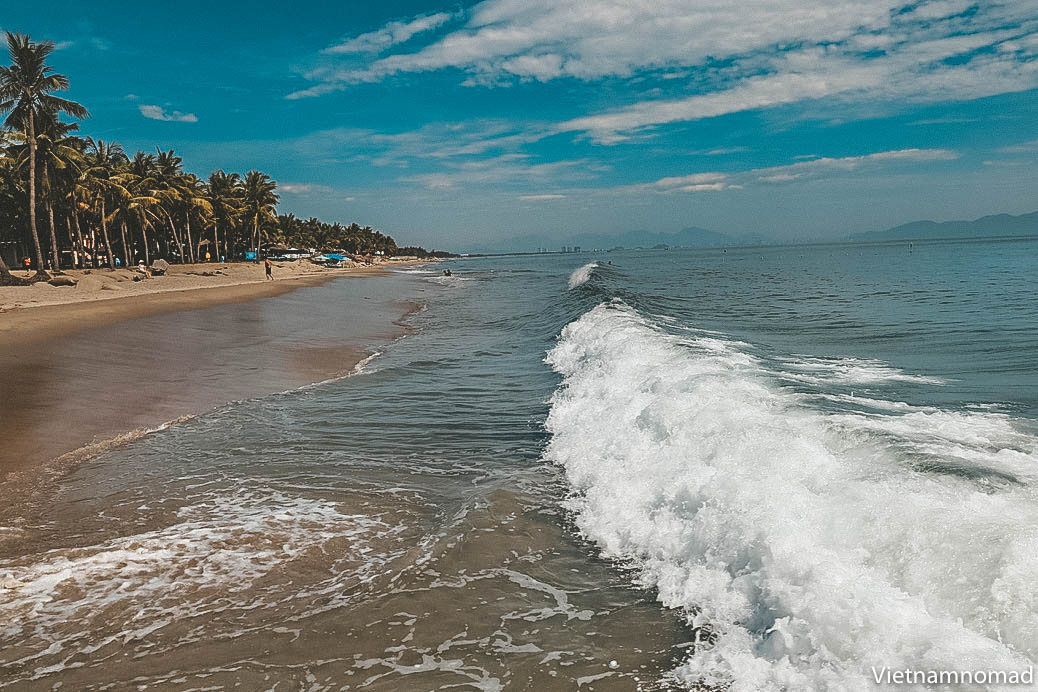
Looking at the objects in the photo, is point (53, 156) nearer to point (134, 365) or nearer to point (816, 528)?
point (134, 365)

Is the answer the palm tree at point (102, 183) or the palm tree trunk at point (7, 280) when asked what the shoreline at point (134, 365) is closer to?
the palm tree trunk at point (7, 280)

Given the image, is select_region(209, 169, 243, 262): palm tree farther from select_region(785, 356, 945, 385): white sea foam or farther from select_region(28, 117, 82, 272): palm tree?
select_region(785, 356, 945, 385): white sea foam

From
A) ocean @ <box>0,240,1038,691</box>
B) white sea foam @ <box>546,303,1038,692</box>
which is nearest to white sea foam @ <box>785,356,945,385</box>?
ocean @ <box>0,240,1038,691</box>

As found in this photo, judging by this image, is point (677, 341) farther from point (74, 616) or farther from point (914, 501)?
point (74, 616)

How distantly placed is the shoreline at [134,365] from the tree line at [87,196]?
44.3 feet

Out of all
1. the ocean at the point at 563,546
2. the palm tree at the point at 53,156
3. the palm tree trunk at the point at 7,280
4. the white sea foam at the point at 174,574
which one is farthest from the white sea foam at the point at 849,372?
the palm tree at the point at 53,156

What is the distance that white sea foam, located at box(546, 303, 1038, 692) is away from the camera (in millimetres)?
3176

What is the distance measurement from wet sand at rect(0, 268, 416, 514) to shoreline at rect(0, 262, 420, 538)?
0.02 meters

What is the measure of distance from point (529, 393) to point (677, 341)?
3.95 m

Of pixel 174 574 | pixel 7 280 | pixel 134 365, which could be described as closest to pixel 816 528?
pixel 174 574

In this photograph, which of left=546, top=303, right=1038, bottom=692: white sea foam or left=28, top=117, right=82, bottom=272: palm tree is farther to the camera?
left=28, top=117, right=82, bottom=272: palm tree

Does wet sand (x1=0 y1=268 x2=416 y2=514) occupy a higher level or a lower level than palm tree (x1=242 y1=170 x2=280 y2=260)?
lower

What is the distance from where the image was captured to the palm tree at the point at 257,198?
71.4 metres

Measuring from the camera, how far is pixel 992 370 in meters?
10.1
